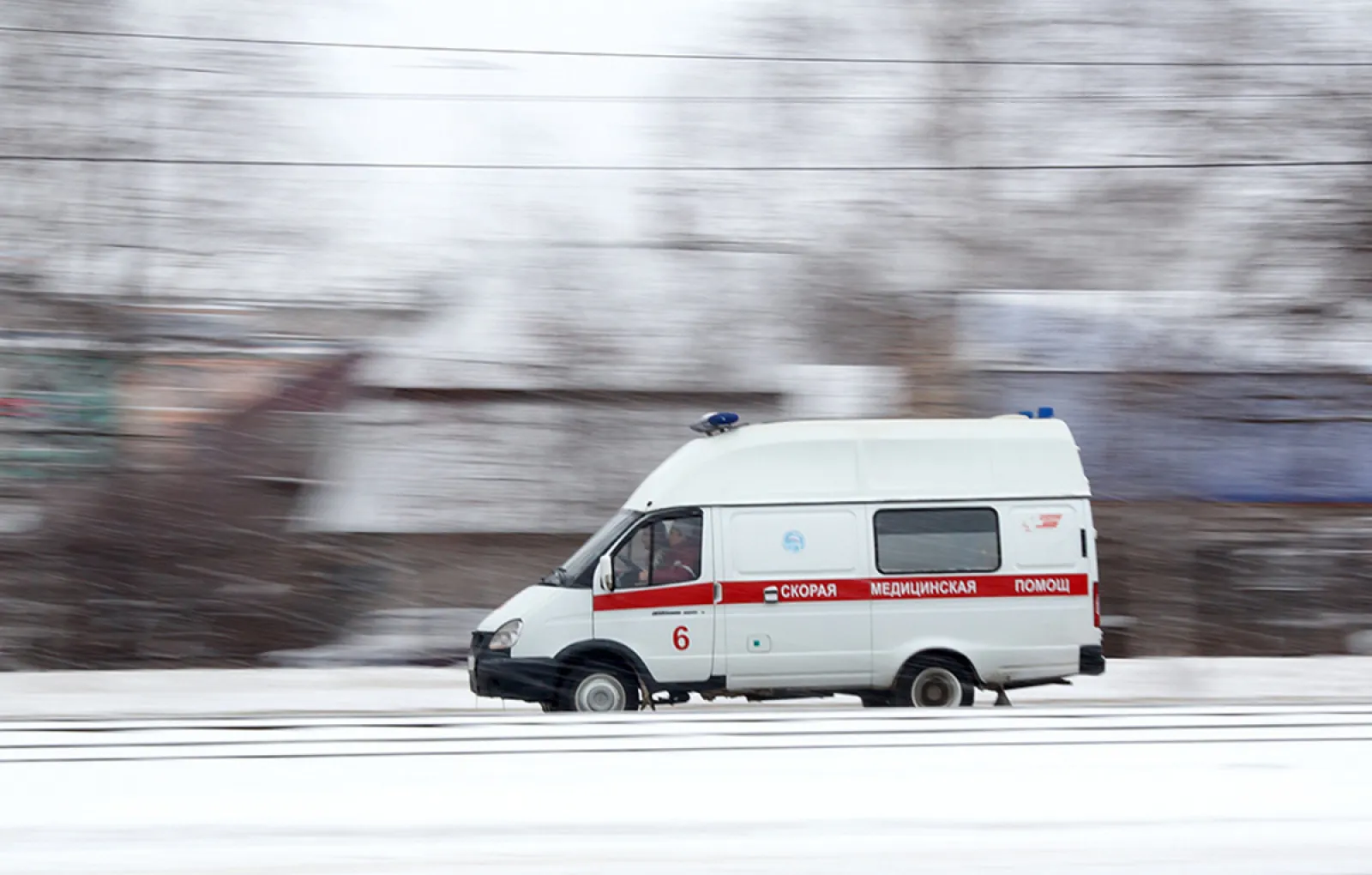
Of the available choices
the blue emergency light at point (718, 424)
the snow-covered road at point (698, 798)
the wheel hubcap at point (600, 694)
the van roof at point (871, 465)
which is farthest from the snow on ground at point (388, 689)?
the snow-covered road at point (698, 798)

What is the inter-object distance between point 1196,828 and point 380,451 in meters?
12.2

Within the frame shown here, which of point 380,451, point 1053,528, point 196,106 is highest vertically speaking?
point 196,106

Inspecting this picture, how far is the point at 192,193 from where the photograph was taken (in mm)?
16453

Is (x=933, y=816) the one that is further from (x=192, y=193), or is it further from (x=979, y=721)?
(x=192, y=193)

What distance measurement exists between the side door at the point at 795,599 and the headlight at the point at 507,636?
149 cm

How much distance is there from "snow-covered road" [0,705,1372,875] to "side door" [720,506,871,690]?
1449 millimetres

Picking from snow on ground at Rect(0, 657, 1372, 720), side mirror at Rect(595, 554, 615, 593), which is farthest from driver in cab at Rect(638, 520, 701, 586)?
snow on ground at Rect(0, 657, 1372, 720)

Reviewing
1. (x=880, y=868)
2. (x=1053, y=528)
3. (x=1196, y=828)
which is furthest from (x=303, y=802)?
(x=1053, y=528)

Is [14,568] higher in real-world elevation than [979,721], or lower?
higher

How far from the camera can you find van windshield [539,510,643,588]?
10344 millimetres

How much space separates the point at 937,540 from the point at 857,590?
0.73 meters

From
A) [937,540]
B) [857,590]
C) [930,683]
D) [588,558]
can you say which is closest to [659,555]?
[588,558]

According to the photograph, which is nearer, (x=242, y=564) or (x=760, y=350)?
(x=242, y=564)

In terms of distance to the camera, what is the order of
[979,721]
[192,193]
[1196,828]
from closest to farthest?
[1196,828]
[979,721]
[192,193]
